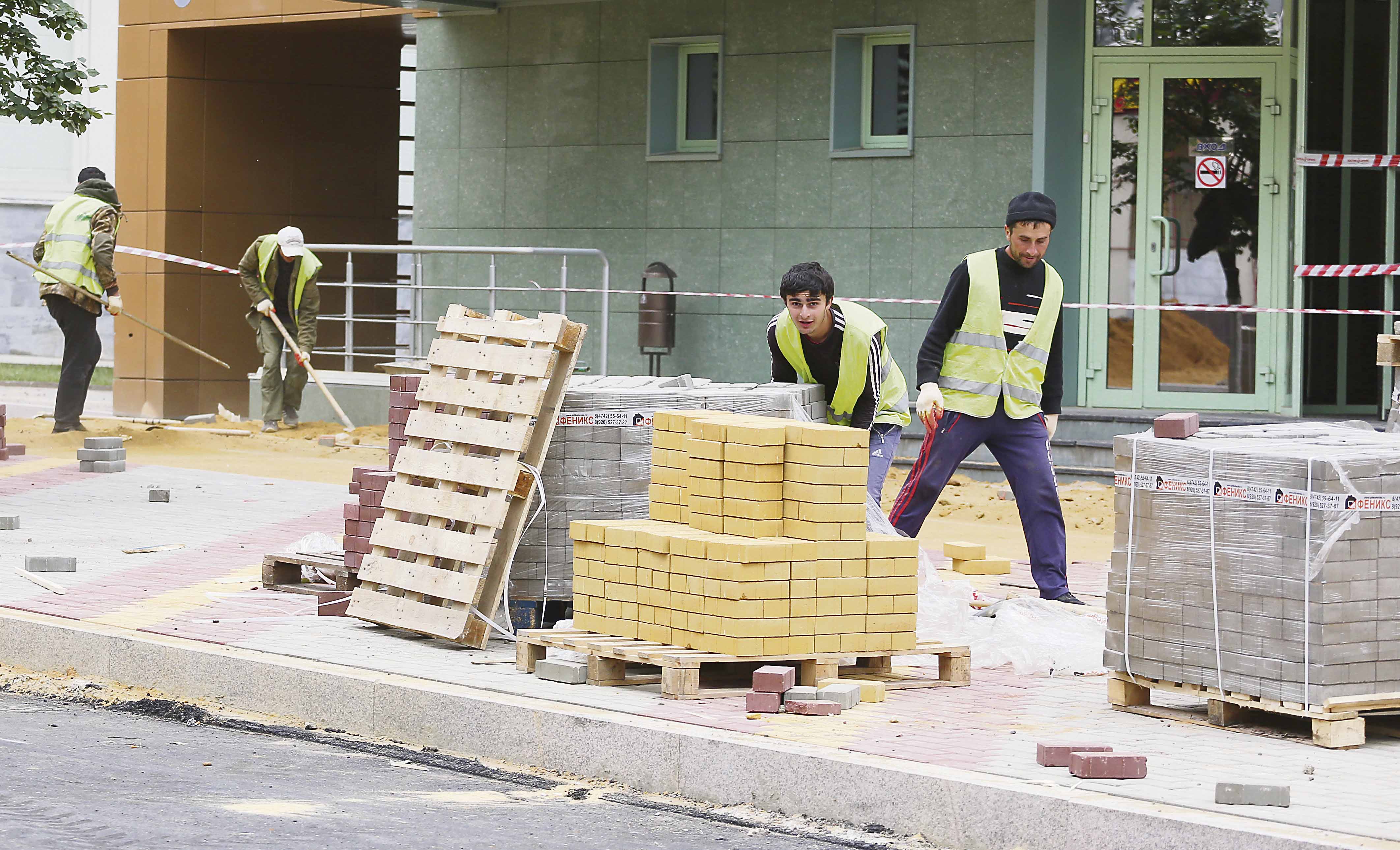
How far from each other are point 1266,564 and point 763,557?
1768mm

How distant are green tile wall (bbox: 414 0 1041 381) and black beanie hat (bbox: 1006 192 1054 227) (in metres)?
7.20

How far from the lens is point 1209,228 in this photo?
16.1 metres

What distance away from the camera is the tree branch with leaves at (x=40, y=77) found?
15.2 m

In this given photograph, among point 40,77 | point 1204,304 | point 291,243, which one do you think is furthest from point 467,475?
point 291,243

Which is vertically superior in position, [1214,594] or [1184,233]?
[1184,233]

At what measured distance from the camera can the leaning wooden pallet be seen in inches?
321

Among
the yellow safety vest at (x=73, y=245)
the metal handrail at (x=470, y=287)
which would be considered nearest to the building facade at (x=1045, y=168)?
the metal handrail at (x=470, y=287)

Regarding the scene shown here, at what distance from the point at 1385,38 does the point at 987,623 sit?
9.35 m

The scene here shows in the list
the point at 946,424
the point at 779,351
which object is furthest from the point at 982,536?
the point at 779,351

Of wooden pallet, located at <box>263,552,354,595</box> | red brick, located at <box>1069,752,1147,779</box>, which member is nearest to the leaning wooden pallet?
wooden pallet, located at <box>263,552,354,595</box>

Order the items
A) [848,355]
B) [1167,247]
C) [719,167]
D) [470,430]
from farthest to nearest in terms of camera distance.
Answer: [719,167] → [1167,247] → [848,355] → [470,430]

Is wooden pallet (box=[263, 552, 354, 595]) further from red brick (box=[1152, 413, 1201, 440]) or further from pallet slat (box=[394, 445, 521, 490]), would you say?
red brick (box=[1152, 413, 1201, 440])

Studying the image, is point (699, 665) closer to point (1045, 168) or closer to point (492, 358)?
point (492, 358)

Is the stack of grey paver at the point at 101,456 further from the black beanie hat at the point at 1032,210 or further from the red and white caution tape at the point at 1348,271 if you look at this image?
the red and white caution tape at the point at 1348,271
